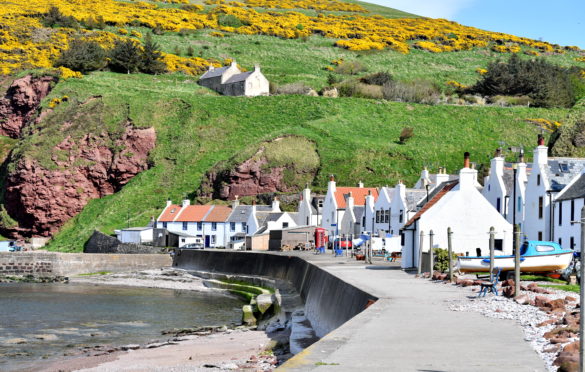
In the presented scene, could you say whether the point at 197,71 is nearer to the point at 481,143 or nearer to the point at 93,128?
the point at 93,128

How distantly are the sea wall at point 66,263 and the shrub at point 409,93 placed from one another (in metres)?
70.2

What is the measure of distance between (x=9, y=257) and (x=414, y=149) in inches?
2160

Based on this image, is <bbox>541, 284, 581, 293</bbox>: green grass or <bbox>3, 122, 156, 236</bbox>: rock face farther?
<bbox>3, 122, 156, 236</bbox>: rock face

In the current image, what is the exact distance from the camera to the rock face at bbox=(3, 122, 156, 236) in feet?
346

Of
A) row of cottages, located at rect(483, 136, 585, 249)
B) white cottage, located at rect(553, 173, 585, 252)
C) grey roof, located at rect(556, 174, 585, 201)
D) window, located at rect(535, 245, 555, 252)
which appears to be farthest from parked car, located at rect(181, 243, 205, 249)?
window, located at rect(535, 245, 555, 252)

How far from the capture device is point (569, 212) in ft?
139

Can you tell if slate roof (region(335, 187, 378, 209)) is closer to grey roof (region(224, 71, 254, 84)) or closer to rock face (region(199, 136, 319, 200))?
rock face (region(199, 136, 319, 200))

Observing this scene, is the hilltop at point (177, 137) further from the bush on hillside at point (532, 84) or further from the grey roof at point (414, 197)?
the grey roof at point (414, 197)

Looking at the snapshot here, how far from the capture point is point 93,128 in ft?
380

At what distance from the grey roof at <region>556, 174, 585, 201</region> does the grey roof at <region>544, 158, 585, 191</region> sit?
182 centimetres

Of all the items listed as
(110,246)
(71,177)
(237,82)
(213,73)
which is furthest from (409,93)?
(110,246)

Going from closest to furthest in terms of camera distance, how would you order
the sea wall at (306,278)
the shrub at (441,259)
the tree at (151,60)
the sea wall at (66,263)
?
1. the sea wall at (306,278)
2. the shrub at (441,259)
3. the sea wall at (66,263)
4. the tree at (151,60)

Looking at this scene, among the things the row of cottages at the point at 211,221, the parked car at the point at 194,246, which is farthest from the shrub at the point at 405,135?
the parked car at the point at 194,246

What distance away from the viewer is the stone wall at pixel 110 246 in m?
86.4
